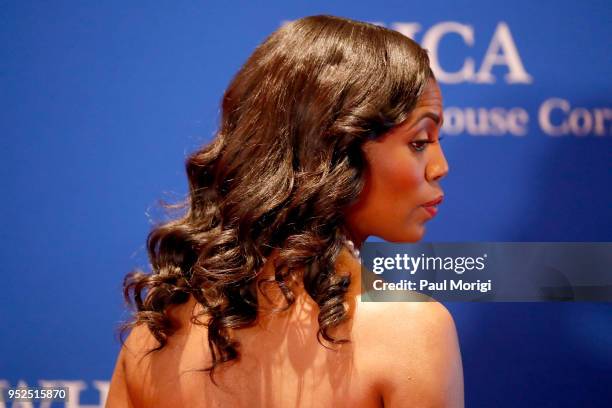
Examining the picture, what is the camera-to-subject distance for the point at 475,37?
1331mm

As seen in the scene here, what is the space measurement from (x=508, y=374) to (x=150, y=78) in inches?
36.4

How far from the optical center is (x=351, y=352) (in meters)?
0.81

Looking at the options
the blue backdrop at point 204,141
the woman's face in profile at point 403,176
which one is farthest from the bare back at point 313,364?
the blue backdrop at point 204,141

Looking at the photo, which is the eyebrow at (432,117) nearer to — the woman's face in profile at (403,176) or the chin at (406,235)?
the woman's face in profile at (403,176)

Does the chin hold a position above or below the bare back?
above

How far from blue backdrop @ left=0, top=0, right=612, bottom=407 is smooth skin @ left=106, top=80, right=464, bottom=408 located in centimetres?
46

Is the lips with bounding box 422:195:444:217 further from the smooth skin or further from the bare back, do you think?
the bare back

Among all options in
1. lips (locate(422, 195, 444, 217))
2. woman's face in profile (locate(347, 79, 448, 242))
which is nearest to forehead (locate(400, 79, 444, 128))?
woman's face in profile (locate(347, 79, 448, 242))

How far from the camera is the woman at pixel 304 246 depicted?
31.9 inches

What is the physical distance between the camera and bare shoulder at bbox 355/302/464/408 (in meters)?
0.80

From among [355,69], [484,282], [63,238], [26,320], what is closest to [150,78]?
[63,238]

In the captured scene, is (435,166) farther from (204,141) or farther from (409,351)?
(204,141)

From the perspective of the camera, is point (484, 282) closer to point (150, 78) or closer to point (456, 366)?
Result: point (456, 366)

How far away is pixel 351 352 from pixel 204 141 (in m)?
0.70
